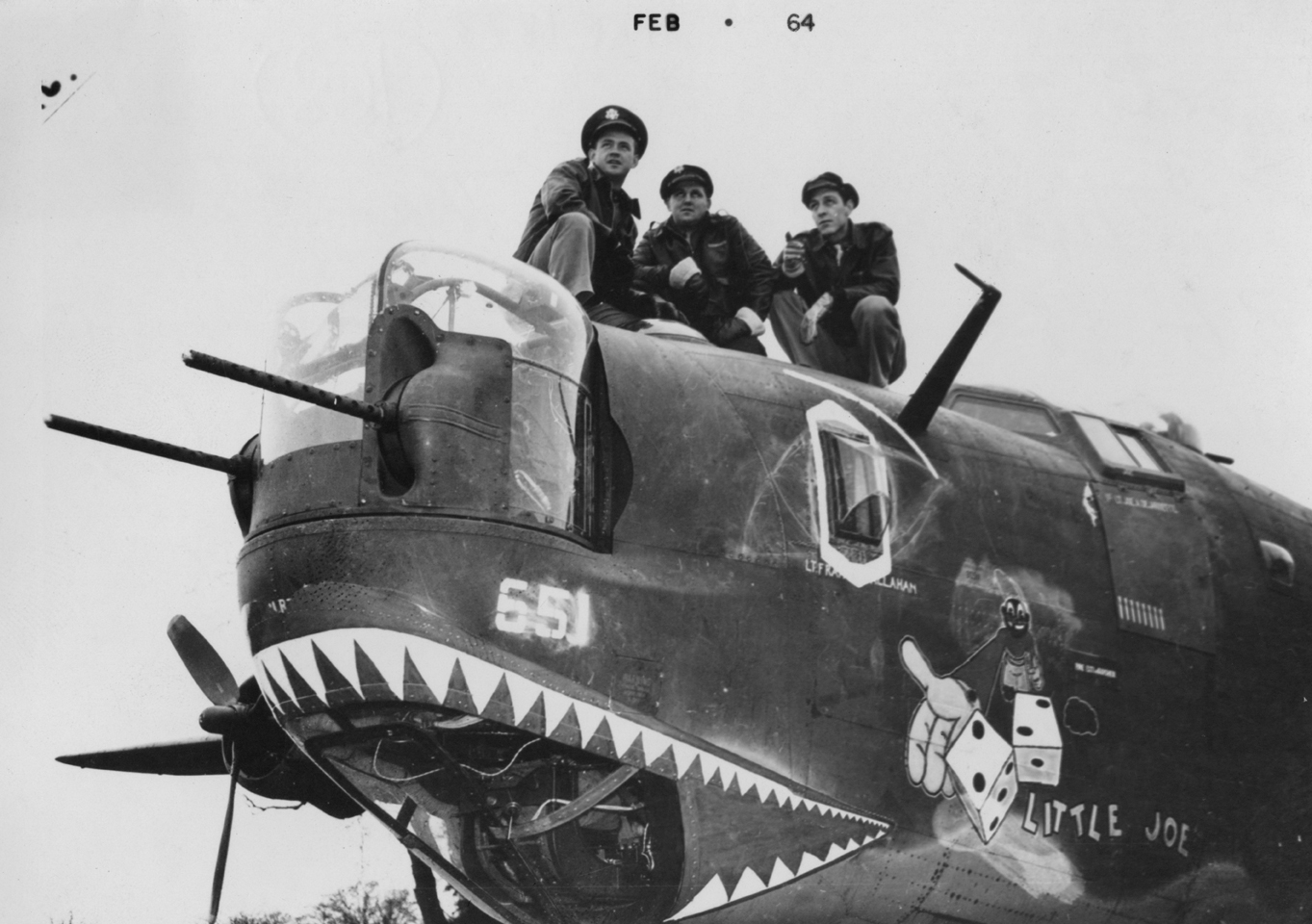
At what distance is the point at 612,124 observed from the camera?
10.9 meters

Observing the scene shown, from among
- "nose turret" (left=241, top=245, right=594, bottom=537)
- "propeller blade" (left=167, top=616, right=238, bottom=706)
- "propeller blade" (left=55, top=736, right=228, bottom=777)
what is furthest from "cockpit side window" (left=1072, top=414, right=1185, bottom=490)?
"propeller blade" (left=55, top=736, right=228, bottom=777)

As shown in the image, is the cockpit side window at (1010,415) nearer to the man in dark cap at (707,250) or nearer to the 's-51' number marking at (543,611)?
the man in dark cap at (707,250)

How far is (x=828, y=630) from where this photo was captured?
25.1ft

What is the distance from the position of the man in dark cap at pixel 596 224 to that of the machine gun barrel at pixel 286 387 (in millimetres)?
2855

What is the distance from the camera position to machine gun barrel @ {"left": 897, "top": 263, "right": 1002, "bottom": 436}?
28.3ft

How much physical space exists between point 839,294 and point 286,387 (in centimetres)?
668

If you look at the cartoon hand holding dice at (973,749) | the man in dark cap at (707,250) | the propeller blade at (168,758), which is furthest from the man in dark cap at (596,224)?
the propeller blade at (168,758)

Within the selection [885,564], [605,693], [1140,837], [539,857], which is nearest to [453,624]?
[605,693]

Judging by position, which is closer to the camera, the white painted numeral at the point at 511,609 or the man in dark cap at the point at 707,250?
the white painted numeral at the point at 511,609

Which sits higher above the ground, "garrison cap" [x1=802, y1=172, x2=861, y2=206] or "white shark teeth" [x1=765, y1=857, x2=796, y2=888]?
"garrison cap" [x1=802, y1=172, x2=861, y2=206]

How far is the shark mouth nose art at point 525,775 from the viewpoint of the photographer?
6.49m

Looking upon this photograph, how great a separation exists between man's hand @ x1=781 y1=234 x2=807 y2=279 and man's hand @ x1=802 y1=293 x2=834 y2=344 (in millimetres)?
339

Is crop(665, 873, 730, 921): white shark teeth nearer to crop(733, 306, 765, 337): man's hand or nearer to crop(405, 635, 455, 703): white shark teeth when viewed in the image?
crop(405, 635, 455, 703): white shark teeth

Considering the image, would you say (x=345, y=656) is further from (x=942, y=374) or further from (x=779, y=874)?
(x=942, y=374)
